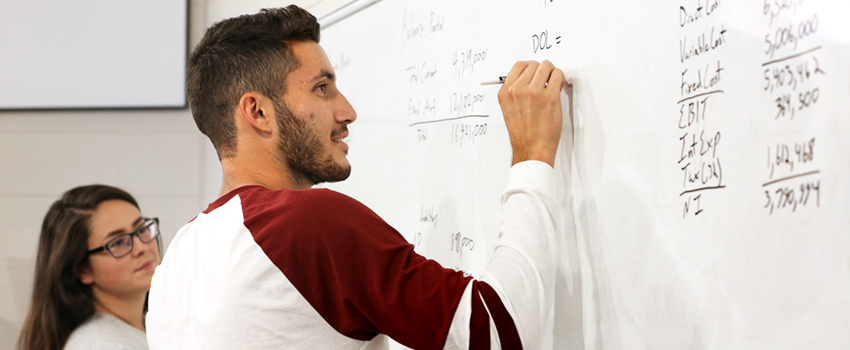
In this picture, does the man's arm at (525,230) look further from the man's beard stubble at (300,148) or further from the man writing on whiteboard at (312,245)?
the man's beard stubble at (300,148)

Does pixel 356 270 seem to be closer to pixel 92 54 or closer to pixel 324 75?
pixel 324 75

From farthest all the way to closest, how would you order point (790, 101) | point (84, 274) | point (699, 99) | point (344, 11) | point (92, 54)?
point (92, 54)
point (84, 274)
point (344, 11)
point (699, 99)
point (790, 101)

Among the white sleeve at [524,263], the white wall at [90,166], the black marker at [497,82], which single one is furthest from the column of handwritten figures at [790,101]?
the white wall at [90,166]

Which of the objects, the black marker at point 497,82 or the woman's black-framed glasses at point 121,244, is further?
the woman's black-framed glasses at point 121,244

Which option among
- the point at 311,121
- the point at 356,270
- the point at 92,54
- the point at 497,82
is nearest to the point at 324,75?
the point at 311,121

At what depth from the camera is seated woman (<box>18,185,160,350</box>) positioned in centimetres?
170

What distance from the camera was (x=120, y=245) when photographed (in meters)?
1.82

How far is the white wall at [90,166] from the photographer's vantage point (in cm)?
229

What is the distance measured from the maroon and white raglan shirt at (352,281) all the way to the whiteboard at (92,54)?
1578mm

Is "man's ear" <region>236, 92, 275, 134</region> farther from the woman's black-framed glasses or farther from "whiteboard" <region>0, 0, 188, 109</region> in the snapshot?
"whiteboard" <region>0, 0, 188, 109</region>

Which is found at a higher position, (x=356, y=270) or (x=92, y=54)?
(x=92, y=54)

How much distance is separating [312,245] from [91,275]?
4.12 ft

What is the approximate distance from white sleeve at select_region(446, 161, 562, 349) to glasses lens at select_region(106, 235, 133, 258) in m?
1.31

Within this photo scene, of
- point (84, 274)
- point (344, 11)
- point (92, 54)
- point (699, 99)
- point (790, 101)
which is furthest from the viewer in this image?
point (92, 54)
